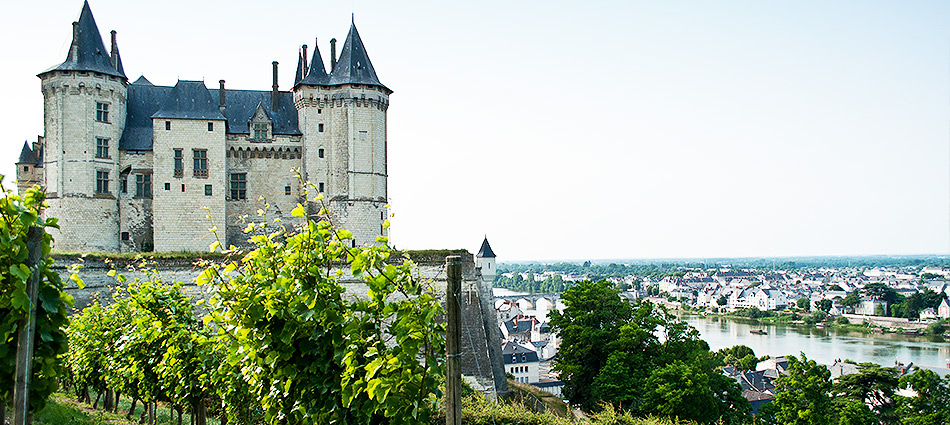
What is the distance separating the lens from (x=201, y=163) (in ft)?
100

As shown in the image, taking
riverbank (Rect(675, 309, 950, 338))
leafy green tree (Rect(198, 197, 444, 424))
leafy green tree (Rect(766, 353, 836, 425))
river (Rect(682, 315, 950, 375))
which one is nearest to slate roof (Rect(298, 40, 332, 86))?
leafy green tree (Rect(766, 353, 836, 425))

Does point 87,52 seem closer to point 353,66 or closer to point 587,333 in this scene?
point 353,66

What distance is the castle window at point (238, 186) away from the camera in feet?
104

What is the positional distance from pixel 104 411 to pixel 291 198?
1839 centimetres

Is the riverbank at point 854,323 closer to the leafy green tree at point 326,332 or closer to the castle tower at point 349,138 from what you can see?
the castle tower at point 349,138

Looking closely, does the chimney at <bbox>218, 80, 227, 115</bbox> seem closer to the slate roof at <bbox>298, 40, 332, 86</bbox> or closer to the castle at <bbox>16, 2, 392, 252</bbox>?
the castle at <bbox>16, 2, 392, 252</bbox>

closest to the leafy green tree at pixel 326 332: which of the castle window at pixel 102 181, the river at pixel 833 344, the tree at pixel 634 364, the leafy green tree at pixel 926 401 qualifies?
the tree at pixel 634 364

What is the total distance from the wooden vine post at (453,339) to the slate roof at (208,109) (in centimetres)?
2774

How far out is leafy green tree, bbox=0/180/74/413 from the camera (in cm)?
500

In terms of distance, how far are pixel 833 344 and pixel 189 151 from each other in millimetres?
61361

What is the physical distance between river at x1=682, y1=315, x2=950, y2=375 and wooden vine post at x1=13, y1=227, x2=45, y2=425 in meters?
54.0

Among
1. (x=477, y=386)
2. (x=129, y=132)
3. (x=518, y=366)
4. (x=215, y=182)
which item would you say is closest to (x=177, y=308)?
(x=477, y=386)

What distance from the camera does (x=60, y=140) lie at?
28.2 metres

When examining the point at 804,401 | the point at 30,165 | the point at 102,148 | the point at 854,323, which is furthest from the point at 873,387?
the point at 854,323
